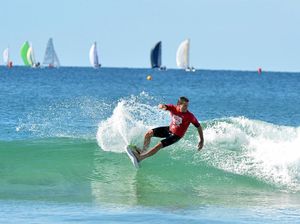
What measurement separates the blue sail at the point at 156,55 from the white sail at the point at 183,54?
81.5 inches

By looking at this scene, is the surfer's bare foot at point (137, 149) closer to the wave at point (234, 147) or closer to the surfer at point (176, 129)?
the surfer at point (176, 129)

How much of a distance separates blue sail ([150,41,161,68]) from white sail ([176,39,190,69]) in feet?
6.79

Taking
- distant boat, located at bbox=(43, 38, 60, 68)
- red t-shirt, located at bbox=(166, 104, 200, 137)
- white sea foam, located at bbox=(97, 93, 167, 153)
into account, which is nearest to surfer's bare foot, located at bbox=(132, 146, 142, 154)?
red t-shirt, located at bbox=(166, 104, 200, 137)

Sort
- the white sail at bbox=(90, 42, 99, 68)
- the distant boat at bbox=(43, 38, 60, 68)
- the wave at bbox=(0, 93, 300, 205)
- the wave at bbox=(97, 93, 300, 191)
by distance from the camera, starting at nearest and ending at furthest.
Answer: the wave at bbox=(0, 93, 300, 205) < the wave at bbox=(97, 93, 300, 191) < the distant boat at bbox=(43, 38, 60, 68) < the white sail at bbox=(90, 42, 99, 68)

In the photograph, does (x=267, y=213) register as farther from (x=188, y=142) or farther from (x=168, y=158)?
(x=188, y=142)

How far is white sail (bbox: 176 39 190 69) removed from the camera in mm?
92375

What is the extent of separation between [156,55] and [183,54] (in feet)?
9.52

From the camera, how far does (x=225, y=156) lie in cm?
1942

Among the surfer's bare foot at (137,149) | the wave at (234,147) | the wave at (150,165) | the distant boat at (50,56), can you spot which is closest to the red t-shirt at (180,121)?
the surfer's bare foot at (137,149)

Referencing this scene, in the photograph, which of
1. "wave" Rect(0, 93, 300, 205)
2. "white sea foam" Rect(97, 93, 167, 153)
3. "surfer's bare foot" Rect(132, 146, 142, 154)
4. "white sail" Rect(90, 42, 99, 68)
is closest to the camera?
"wave" Rect(0, 93, 300, 205)

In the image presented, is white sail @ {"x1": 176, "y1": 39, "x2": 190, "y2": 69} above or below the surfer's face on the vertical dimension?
below

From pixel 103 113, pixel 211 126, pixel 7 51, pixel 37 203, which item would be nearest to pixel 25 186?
pixel 37 203

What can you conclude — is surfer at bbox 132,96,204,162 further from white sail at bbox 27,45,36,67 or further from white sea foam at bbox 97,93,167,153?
white sail at bbox 27,45,36,67

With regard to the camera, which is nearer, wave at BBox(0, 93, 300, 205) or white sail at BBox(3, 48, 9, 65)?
wave at BBox(0, 93, 300, 205)
